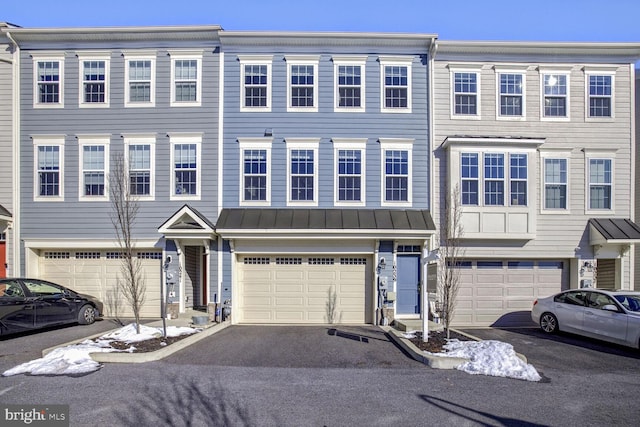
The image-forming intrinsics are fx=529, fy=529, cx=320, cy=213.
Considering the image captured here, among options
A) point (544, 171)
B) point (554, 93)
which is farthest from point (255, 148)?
point (554, 93)

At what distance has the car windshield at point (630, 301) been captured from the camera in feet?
40.1

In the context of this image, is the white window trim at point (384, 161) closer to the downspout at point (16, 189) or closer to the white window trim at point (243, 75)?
the white window trim at point (243, 75)

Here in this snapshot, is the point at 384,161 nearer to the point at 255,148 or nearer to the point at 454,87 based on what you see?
the point at 454,87

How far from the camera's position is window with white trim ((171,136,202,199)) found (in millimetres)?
16391

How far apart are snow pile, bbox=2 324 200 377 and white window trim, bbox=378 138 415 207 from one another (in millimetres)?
7824

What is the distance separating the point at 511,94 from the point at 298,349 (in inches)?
418

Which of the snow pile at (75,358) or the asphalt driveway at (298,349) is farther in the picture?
the asphalt driveway at (298,349)

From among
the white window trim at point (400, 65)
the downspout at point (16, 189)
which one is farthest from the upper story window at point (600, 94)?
the downspout at point (16, 189)

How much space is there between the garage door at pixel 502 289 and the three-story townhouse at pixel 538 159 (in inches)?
1.2

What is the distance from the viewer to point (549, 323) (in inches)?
563

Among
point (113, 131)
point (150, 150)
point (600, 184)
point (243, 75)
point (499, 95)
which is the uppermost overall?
point (243, 75)

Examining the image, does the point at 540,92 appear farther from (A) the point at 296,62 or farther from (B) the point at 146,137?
(B) the point at 146,137

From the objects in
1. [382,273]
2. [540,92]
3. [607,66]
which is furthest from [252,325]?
[607,66]

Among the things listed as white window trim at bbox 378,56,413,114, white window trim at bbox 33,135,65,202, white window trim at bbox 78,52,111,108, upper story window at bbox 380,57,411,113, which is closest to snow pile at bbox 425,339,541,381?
white window trim at bbox 378,56,413,114
